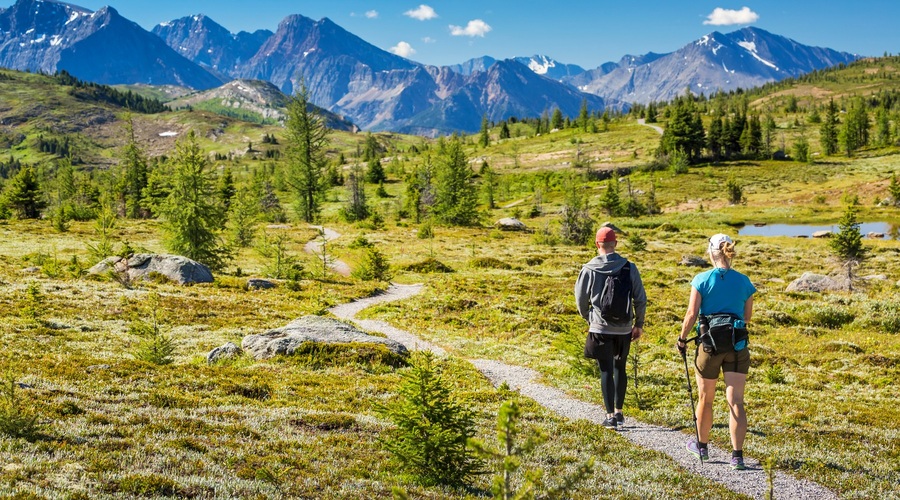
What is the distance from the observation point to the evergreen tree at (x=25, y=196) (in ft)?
244

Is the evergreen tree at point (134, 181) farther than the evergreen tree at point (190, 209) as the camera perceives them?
Yes

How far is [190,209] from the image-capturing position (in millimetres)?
38875

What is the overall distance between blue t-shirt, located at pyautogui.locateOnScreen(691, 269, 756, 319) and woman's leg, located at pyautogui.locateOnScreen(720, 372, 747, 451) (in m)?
1.05

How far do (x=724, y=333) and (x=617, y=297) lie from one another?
2.07 meters

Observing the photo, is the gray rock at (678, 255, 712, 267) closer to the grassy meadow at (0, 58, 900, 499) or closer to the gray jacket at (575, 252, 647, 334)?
the grassy meadow at (0, 58, 900, 499)

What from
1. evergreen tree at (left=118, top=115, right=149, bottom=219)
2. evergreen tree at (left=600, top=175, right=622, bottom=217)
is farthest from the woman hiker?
evergreen tree at (left=600, top=175, right=622, bottom=217)

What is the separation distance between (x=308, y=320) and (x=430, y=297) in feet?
37.7

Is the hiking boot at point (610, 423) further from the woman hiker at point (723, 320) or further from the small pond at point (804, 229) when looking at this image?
the small pond at point (804, 229)

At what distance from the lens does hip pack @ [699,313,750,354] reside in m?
9.14

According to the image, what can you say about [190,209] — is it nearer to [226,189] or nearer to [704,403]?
[704,403]

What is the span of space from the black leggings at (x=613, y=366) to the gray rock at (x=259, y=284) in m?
28.7

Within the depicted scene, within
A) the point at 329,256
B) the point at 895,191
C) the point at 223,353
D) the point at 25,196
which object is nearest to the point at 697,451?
the point at 223,353

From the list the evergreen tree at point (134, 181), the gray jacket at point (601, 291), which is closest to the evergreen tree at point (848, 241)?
the gray jacket at point (601, 291)

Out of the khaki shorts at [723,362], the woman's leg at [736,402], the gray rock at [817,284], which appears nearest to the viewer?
the khaki shorts at [723,362]
